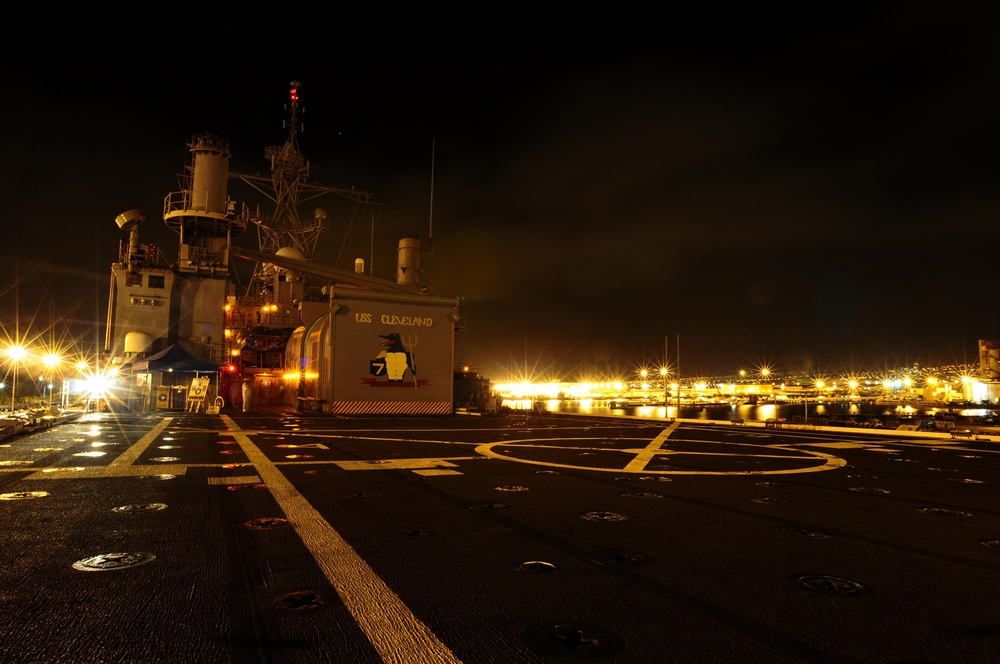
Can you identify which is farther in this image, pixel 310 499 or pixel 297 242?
pixel 297 242

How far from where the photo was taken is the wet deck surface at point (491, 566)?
2.27 metres

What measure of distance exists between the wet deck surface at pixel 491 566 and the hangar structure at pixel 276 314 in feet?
65.6

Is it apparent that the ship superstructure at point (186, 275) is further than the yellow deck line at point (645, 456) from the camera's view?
Yes

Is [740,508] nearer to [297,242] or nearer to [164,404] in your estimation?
[164,404]

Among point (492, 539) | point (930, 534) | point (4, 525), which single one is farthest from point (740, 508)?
point (4, 525)

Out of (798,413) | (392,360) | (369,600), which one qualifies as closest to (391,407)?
(392,360)

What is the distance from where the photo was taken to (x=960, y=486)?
6609 millimetres

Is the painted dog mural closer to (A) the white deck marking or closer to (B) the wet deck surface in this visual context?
(B) the wet deck surface

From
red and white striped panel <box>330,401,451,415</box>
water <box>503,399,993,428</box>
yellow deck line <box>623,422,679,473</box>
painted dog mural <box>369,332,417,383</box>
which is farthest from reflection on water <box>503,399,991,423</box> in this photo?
painted dog mural <box>369,332,417,383</box>

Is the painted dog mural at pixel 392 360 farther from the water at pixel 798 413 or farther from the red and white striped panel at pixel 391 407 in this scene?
the water at pixel 798 413

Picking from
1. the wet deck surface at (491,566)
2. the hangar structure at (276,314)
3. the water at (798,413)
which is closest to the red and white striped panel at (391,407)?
the hangar structure at (276,314)

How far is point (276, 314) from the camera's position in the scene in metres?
44.3

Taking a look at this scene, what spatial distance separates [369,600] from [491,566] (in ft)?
2.80

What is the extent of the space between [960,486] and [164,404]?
31.6 meters
